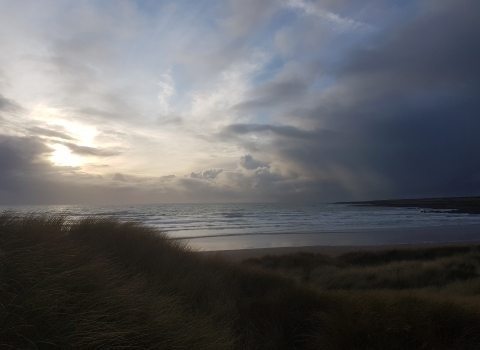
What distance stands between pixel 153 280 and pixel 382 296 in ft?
13.9

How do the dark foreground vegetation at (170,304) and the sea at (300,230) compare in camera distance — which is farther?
the sea at (300,230)

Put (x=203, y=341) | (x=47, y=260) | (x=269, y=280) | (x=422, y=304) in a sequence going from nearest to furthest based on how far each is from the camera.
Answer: (x=203, y=341)
(x=47, y=260)
(x=422, y=304)
(x=269, y=280)

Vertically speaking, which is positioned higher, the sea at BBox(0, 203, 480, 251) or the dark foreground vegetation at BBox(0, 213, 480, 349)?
the dark foreground vegetation at BBox(0, 213, 480, 349)

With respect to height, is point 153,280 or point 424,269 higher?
point 153,280

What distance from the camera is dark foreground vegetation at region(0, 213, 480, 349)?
3.34 m

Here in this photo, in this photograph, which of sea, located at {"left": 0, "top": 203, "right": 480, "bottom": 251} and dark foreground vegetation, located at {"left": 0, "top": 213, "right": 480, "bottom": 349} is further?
sea, located at {"left": 0, "top": 203, "right": 480, "bottom": 251}

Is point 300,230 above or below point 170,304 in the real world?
below

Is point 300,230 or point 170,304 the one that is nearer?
point 170,304

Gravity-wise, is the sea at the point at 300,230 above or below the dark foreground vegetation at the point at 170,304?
below

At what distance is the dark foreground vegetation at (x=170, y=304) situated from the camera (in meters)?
3.34

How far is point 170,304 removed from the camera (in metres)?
4.80

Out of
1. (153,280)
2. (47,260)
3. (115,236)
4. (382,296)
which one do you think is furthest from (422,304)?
(115,236)

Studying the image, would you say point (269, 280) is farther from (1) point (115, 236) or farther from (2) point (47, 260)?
(2) point (47, 260)

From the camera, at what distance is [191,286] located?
266 inches
